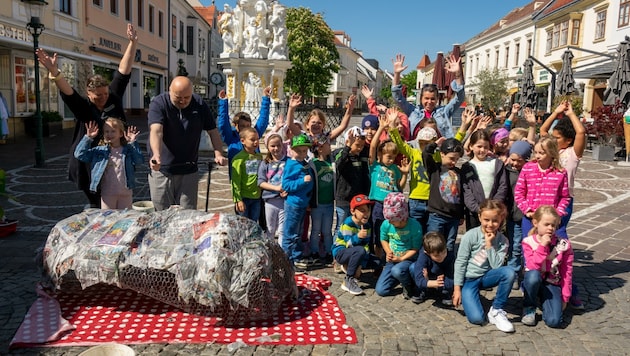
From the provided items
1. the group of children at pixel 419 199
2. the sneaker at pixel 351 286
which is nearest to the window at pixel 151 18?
the group of children at pixel 419 199

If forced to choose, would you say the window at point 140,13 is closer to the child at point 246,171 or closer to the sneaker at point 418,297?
the child at point 246,171

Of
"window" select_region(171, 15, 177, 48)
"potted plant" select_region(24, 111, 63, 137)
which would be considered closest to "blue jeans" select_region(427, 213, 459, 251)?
"potted plant" select_region(24, 111, 63, 137)

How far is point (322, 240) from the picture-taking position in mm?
5695

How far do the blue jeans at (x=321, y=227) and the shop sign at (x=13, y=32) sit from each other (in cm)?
1415

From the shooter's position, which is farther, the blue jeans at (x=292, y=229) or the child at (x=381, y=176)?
the blue jeans at (x=292, y=229)

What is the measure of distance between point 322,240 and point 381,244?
85 cm

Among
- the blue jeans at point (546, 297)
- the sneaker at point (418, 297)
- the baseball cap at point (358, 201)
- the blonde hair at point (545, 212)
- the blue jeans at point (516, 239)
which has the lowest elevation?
the sneaker at point (418, 297)

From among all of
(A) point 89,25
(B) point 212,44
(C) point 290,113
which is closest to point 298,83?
(B) point 212,44

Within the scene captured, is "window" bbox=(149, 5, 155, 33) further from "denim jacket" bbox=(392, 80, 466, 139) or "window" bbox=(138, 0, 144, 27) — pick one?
"denim jacket" bbox=(392, 80, 466, 139)

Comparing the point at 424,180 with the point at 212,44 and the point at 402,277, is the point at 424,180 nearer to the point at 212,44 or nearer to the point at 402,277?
the point at 402,277

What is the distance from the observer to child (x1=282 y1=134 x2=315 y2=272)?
17.0ft

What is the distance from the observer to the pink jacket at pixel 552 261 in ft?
13.9

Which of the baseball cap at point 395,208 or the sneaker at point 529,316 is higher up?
the baseball cap at point 395,208

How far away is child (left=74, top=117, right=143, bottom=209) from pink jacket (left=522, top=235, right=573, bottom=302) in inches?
144
